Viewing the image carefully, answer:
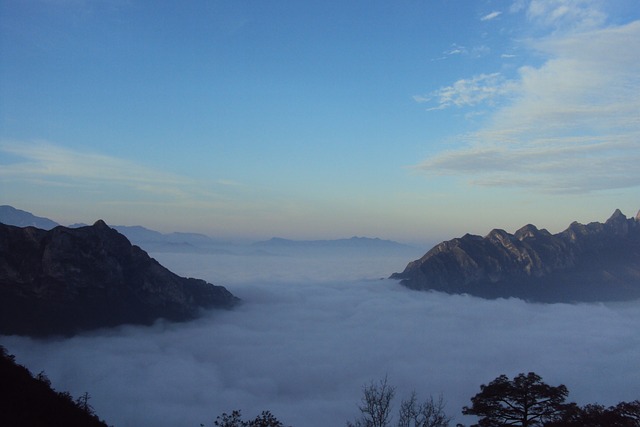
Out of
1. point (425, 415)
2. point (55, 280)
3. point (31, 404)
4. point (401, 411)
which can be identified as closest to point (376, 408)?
point (425, 415)

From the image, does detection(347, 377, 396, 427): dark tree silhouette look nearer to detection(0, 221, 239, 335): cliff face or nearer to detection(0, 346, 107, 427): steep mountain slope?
detection(0, 346, 107, 427): steep mountain slope

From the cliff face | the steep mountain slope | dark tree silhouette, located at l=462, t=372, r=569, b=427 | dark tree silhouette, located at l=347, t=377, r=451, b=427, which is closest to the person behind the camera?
the steep mountain slope

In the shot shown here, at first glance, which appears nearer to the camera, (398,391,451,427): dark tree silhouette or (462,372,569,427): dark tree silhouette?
(462,372,569,427): dark tree silhouette

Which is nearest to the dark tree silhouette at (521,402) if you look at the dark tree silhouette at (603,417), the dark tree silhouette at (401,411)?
the dark tree silhouette at (603,417)

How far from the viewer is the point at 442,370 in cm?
17788

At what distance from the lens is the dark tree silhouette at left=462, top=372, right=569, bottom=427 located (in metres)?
33.0

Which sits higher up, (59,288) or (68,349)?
(59,288)

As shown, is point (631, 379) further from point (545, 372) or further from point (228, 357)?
point (228, 357)

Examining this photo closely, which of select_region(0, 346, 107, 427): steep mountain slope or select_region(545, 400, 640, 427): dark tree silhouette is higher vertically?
select_region(545, 400, 640, 427): dark tree silhouette

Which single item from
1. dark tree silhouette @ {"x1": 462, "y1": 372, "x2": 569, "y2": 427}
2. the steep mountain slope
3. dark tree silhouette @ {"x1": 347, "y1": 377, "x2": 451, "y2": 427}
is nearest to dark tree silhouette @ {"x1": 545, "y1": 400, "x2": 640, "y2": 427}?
dark tree silhouette @ {"x1": 462, "y1": 372, "x2": 569, "y2": 427}

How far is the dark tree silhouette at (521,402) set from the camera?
3300cm

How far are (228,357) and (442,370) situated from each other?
333ft

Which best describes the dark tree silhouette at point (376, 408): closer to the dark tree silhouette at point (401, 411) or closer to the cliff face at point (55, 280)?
the dark tree silhouette at point (401, 411)

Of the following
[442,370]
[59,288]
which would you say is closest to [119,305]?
[59,288]
